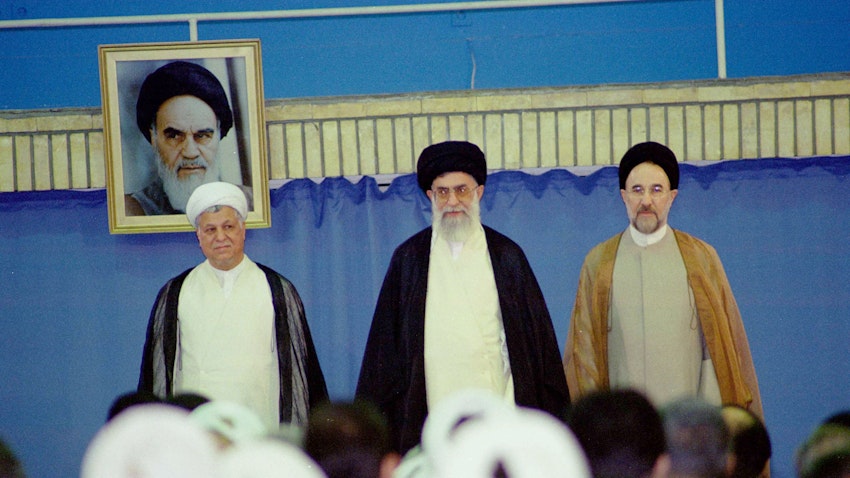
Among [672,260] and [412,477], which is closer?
[412,477]

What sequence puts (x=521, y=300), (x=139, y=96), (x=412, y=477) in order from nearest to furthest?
(x=412, y=477)
(x=521, y=300)
(x=139, y=96)

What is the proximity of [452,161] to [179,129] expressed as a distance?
4.14 feet

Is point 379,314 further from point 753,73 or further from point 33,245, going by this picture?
point 753,73

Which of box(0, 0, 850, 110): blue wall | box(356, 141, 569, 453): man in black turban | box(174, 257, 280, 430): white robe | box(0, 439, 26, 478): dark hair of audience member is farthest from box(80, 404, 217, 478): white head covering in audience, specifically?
box(0, 0, 850, 110): blue wall

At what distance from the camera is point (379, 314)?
161 inches

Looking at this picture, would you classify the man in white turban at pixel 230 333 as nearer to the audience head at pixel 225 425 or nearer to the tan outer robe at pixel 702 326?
the tan outer robe at pixel 702 326

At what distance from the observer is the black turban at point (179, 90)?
4.70 m

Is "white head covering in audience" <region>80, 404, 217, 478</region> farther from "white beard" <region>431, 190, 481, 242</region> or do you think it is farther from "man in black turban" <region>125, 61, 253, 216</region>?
"man in black turban" <region>125, 61, 253, 216</region>

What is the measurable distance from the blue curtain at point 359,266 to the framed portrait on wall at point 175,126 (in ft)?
0.43

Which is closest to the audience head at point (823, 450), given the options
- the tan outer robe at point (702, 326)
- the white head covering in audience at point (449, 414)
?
the white head covering in audience at point (449, 414)

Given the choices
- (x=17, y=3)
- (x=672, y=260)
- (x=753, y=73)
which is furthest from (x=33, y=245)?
(x=753, y=73)

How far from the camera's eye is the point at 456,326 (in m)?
4.09

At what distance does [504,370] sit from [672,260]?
2.55 feet

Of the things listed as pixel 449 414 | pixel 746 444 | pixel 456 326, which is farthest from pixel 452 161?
pixel 449 414
